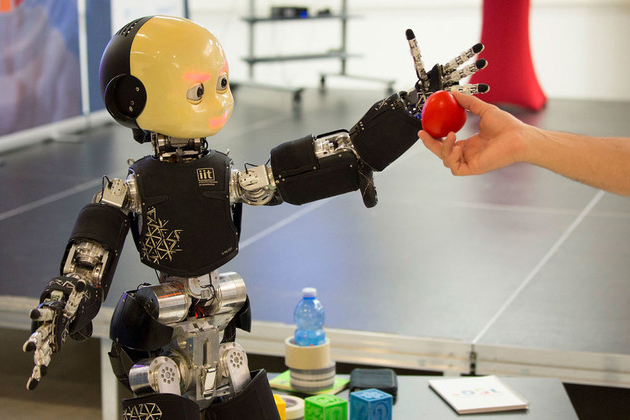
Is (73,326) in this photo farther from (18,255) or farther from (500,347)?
(18,255)

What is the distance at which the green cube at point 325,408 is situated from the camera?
229 cm

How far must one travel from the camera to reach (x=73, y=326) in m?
1.78

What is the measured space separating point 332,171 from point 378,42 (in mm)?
10288

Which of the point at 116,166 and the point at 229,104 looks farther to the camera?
the point at 116,166

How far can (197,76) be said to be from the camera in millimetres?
1882

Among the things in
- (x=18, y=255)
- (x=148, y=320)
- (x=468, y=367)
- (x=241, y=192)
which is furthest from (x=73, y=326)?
(x=18, y=255)

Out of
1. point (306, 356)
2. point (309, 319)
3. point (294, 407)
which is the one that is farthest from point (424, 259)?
point (294, 407)

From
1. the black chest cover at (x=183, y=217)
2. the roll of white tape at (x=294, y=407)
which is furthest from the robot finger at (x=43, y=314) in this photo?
the roll of white tape at (x=294, y=407)

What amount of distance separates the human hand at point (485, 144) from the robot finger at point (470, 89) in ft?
0.12

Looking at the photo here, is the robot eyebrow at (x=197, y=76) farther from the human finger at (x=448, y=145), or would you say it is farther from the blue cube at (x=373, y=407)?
the blue cube at (x=373, y=407)

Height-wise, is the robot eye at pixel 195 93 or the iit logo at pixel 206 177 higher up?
the robot eye at pixel 195 93

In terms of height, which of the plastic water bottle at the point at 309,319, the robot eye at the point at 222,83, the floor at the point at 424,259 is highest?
the robot eye at the point at 222,83

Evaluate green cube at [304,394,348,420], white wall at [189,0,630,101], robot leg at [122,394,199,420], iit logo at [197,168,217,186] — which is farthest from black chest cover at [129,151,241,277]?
white wall at [189,0,630,101]

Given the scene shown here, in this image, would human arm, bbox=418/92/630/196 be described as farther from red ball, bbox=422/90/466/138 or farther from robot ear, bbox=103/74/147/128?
robot ear, bbox=103/74/147/128
